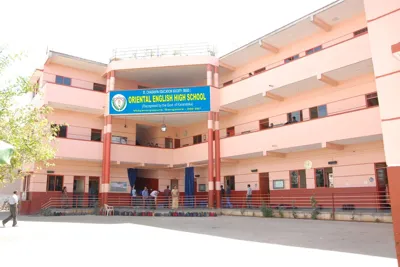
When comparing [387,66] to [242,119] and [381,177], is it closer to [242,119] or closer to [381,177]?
[381,177]

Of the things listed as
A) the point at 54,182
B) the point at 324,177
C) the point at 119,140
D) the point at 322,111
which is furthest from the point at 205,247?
the point at 119,140

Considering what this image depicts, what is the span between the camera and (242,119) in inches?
1017

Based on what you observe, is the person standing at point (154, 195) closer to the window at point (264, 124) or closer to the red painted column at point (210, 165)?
the red painted column at point (210, 165)

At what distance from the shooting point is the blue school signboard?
24.8 metres

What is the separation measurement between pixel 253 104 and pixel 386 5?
1775 cm

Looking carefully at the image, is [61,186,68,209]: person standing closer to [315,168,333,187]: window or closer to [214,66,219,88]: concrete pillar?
[214,66,219,88]: concrete pillar

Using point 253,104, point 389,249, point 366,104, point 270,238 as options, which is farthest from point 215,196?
point 389,249

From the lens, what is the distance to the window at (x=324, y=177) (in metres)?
20.6

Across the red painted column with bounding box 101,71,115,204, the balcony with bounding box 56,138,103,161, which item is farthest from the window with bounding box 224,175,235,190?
the balcony with bounding box 56,138,103,161

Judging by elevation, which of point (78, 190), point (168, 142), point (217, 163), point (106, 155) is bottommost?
point (78, 190)

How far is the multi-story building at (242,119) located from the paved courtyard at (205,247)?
773 centimetres

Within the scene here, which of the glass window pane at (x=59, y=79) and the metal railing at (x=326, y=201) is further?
the glass window pane at (x=59, y=79)

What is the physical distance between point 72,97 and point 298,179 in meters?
16.1

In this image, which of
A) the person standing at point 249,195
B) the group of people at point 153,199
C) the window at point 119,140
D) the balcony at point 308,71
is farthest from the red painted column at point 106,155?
the person standing at point 249,195
